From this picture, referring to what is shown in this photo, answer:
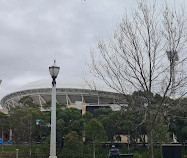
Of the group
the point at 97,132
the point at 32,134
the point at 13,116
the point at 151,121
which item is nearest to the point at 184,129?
the point at 97,132

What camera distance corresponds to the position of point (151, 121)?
8.40 metres

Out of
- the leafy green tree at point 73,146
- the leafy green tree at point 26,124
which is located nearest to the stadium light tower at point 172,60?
the leafy green tree at point 73,146

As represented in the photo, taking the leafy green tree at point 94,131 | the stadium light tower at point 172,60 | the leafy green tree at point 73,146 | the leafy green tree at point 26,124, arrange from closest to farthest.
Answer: the stadium light tower at point 172,60 < the leafy green tree at point 94,131 < the leafy green tree at point 73,146 < the leafy green tree at point 26,124

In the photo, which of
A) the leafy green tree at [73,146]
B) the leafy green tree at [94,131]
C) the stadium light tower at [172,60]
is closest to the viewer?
the stadium light tower at [172,60]

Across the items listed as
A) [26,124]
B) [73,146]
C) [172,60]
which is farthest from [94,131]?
[172,60]

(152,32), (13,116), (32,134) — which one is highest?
(152,32)

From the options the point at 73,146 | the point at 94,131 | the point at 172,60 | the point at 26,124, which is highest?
the point at 172,60

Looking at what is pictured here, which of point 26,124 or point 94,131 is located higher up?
point 26,124

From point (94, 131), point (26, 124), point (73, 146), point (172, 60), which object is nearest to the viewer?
point (172, 60)

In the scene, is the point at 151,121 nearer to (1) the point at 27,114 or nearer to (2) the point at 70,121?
(2) the point at 70,121

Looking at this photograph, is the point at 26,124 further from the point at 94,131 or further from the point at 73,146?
the point at 94,131

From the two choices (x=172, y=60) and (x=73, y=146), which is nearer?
(x=172, y=60)

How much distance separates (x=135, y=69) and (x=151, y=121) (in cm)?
178

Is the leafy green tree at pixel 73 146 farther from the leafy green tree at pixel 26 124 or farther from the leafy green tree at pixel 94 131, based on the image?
the leafy green tree at pixel 26 124
